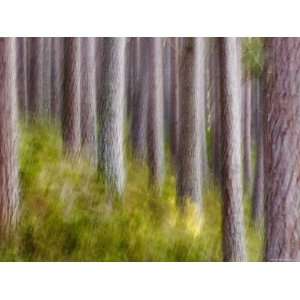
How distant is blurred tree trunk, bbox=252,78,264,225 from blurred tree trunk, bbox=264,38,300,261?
0.09 ft

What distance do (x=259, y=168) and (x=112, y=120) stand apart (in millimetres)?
882

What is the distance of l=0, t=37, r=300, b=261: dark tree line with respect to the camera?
12.4 ft

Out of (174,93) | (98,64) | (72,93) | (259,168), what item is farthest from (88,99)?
(259,168)

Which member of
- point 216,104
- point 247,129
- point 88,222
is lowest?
point 88,222

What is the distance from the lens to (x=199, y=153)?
3826mm

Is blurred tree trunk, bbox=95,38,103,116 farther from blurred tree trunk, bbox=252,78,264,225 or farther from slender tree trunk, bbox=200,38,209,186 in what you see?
blurred tree trunk, bbox=252,78,264,225

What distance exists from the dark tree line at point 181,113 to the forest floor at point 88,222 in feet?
0.17

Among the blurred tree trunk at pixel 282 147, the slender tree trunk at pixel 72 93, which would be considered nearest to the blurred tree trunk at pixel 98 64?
the slender tree trunk at pixel 72 93

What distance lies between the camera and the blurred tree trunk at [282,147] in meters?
3.77

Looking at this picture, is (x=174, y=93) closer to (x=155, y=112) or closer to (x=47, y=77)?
(x=155, y=112)

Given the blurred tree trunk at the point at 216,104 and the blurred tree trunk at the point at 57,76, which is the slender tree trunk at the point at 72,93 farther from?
the blurred tree trunk at the point at 216,104

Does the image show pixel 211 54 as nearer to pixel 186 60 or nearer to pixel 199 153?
pixel 186 60

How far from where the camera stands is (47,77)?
381 cm
